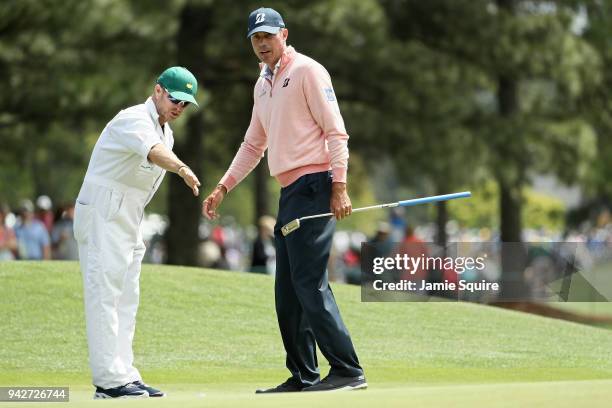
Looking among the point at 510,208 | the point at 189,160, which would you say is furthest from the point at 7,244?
the point at 510,208

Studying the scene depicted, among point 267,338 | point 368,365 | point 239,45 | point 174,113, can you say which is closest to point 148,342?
point 267,338

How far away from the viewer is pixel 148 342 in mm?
11203

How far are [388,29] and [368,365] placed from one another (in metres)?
16.4

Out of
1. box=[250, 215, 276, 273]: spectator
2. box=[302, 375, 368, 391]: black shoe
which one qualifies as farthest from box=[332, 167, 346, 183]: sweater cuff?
box=[250, 215, 276, 273]: spectator

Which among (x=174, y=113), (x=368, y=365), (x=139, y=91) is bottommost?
(x=368, y=365)

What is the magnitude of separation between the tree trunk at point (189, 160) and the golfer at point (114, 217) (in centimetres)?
1724

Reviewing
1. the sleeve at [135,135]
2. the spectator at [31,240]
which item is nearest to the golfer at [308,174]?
the sleeve at [135,135]

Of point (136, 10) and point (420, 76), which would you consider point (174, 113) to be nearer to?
point (136, 10)

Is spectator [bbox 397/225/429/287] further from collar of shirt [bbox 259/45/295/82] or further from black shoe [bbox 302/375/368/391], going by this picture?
collar of shirt [bbox 259/45/295/82]

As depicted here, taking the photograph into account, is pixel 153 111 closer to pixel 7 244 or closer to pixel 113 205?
pixel 113 205

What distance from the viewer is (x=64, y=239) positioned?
21969mm

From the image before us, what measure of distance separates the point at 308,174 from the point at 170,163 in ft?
2.63

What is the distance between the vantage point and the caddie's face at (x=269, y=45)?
764 cm

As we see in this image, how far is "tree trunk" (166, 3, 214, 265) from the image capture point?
25000mm
